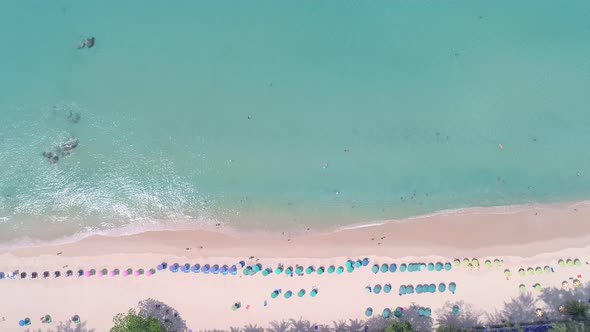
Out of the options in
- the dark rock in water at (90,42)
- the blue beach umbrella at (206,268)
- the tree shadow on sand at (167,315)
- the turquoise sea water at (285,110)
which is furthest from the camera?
the dark rock in water at (90,42)

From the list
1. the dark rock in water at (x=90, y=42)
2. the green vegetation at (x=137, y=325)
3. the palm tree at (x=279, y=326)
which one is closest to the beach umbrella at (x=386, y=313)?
the palm tree at (x=279, y=326)

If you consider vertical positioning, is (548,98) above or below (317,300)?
above

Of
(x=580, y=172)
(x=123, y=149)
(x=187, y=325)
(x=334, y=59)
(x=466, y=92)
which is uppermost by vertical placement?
(x=334, y=59)

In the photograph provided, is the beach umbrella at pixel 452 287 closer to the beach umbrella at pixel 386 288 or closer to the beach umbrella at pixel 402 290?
the beach umbrella at pixel 402 290

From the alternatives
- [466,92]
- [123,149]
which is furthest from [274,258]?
[466,92]

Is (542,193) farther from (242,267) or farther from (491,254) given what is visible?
(242,267)

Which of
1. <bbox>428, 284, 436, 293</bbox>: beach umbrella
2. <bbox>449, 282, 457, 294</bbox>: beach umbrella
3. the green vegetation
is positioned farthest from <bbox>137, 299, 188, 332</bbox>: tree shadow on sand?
<bbox>449, 282, 457, 294</bbox>: beach umbrella
